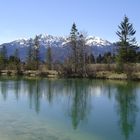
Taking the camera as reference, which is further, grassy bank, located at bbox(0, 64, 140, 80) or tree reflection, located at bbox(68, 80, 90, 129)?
grassy bank, located at bbox(0, 64, 140, 80)

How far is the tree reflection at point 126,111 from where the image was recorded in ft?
67.5

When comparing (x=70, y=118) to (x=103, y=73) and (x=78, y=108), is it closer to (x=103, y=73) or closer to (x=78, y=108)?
(x=78, y=108)

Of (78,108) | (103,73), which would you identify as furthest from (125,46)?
(78,108)

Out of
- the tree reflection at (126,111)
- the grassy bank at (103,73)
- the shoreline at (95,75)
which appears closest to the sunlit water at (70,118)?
the tree reflection at (126,111)

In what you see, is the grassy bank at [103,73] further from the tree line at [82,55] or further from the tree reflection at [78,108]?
the tree reflection at [78,108]

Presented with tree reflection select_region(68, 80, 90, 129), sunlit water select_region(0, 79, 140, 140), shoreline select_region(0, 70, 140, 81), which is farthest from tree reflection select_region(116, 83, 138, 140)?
shoreline select_region(0, 70, 140, 81)

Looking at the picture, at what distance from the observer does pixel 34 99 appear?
3381 centimetres

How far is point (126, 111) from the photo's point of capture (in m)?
27.2

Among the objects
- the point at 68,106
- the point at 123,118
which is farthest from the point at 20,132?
the point at 68,106

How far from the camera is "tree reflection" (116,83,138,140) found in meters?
20.6

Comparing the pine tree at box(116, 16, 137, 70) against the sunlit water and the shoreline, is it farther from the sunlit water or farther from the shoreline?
the sunlit water

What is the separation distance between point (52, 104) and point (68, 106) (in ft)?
5.19

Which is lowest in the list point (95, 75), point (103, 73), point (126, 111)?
point (126, 111)

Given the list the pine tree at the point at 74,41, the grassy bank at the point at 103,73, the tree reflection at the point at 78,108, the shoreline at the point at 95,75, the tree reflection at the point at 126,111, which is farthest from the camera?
the pine tree at the point at 74,41
